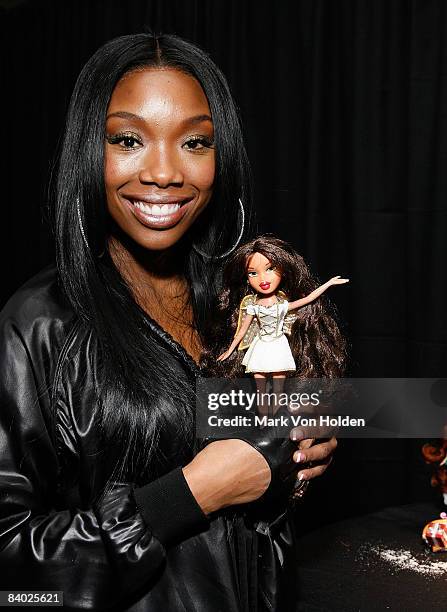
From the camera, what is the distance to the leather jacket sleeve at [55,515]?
1.02 meters

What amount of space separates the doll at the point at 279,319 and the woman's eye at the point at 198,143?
0.54 ft

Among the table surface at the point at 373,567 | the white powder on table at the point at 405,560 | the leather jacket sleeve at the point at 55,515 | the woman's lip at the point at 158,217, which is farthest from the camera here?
the white powder on table at the point at 405,560

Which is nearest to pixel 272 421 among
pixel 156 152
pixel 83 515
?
pixel 83 515

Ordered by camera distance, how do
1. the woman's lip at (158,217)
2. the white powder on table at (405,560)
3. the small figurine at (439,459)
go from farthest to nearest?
the small figurine at (439,459) < the white powder on table at (405,560) < the woman's lip at (158,217)

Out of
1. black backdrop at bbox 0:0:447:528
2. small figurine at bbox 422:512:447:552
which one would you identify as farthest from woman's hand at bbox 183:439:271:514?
black backdrop at bbox 0:0:447:528

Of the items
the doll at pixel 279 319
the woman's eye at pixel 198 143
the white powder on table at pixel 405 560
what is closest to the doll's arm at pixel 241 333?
the doll at pixel 279 319

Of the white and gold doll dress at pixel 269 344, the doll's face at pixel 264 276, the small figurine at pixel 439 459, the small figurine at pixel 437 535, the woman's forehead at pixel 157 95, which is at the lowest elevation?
the small figurine at pixel 437 535

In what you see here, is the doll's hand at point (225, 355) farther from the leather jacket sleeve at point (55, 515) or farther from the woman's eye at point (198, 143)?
the woman's eye at point (198, 143)

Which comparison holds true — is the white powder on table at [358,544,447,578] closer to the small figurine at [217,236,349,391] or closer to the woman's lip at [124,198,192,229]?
the small figurine at [217,236,349,391]

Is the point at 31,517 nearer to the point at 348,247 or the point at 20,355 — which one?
the point at 20,355

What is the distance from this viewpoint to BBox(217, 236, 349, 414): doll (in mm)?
1080

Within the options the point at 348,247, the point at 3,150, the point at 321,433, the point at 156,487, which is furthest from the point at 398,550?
the point at 3,150

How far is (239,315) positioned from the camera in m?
1.12

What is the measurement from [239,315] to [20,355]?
1.01ft
